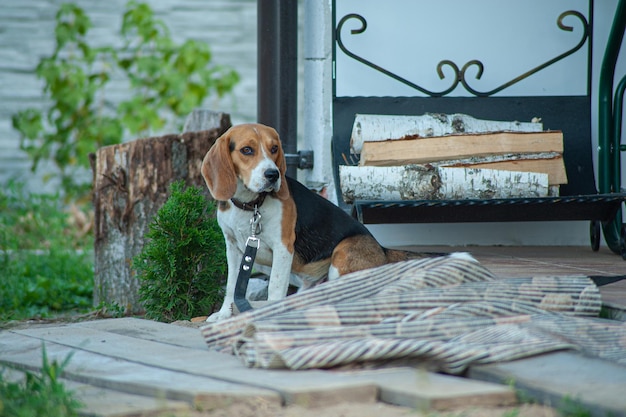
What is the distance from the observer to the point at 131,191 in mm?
5363

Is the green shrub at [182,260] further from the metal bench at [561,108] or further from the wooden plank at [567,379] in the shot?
the wooden plank at [567,379]

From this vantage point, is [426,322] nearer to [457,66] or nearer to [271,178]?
[271,178]

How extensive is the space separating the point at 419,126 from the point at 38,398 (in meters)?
3.23

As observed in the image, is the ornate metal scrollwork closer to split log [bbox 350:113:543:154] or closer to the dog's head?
split log [bbox 350:113:543:154]

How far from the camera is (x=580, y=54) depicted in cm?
547

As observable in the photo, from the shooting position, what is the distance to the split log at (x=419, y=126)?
16.1 feet

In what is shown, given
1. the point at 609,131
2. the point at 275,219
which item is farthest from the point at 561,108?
the point at 275,219

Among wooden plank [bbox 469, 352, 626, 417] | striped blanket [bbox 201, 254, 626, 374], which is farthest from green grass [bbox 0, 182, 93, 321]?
wooden plank [bbox 469, 352, 626, 417]

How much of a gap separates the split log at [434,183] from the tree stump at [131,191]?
1225 mm

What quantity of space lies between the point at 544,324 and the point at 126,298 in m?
3.46

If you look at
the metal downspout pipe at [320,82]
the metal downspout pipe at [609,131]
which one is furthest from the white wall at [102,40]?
the metal downspout pipe at [609,131]

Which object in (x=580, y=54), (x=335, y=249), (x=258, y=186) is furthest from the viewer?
(x=580, y=54)

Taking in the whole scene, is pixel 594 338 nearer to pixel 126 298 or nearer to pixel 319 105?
pixel 319 105

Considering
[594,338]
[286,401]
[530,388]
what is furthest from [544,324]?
[286,401]
